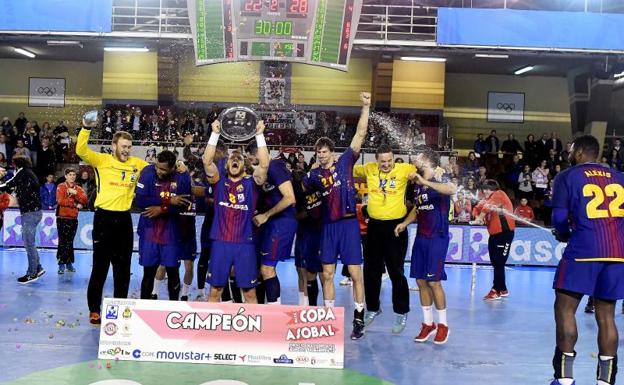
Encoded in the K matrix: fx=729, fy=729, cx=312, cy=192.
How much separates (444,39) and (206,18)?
644 centimetres

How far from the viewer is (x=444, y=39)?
1989 cm

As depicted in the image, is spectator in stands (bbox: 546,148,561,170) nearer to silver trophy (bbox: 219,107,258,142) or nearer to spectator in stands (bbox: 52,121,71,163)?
spectator in stands (bbox: 52,121,71,163)

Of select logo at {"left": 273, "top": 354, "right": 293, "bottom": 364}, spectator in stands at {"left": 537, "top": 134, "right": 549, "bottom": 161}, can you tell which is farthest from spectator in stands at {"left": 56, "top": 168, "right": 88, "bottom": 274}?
spectator in stands at {"left": 537, "top": 134, "right": 549, "bottom": 161}

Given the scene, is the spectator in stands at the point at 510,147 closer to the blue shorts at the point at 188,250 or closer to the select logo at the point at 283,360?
the blue shorts at the point at 188,250

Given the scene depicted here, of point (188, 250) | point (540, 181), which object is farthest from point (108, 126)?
point (188, 250)

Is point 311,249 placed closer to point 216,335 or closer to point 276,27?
point 216,335

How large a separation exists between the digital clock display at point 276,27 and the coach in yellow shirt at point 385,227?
1077 centimetres

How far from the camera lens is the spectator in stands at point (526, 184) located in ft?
70.1

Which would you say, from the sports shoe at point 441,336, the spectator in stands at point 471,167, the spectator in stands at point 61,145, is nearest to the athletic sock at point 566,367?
the sports shoe at point 441,336

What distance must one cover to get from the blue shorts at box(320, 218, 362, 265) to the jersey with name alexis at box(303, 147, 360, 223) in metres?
0.09

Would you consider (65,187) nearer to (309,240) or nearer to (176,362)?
(309,240)

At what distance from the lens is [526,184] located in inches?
842

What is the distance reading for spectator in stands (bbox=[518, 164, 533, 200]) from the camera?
841 inches

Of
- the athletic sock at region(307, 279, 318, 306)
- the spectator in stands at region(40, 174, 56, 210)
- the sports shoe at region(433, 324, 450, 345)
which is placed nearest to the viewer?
the sports shoe at region(433, 324, 450, 345)
